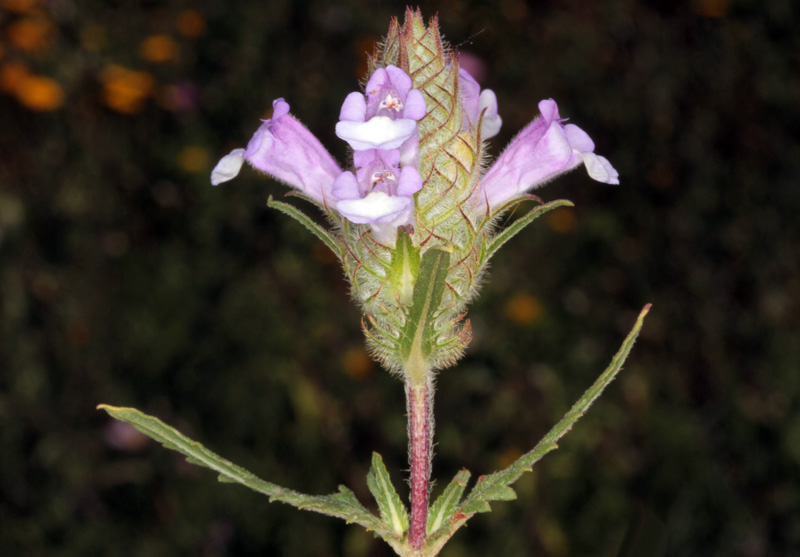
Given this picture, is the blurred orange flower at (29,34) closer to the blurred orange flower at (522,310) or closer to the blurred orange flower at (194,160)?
the blurred orange flower at (194,160)

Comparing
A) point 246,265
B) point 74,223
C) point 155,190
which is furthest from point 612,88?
point 74,223

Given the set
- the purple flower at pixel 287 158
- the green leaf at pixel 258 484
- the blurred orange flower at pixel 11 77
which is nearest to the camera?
the green leaf at pixel 258 484

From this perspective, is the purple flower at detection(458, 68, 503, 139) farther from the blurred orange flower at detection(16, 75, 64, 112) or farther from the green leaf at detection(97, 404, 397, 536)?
the blurred orange flower at detection(16, 75, 64, 112)

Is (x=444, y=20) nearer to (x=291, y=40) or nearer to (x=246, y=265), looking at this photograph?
(x=291, y=40)

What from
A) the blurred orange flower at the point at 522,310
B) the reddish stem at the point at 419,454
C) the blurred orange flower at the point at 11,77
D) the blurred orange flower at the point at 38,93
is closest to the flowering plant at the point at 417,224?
the reddish stem at the point at 419,454

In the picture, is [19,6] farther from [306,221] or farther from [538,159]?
[538,159]
